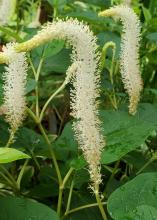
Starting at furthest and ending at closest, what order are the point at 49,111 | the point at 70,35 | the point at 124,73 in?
the point at 49,111
the point at 124,73
the point at 70,35

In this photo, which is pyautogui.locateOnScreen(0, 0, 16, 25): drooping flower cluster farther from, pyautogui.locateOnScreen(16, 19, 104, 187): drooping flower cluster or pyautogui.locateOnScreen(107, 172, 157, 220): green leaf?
pyautogui.locateOnScreen(107, 172, 157, 220): green leaf

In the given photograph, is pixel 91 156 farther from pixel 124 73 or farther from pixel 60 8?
pixel 60 8

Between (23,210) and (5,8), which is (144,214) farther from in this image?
(5,8)

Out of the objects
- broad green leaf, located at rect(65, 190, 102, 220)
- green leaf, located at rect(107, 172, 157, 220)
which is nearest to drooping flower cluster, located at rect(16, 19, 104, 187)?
green leaf, located at rect(107, 172, 157, 220)

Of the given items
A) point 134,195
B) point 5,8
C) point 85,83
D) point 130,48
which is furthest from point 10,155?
point 5,8

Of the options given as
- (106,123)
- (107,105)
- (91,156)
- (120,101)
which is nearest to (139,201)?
(91,156)

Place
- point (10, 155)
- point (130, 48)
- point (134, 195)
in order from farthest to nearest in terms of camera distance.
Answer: point (130, 48) → point (134, 195) → point (10, 155)
